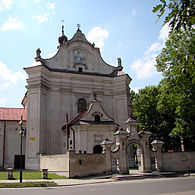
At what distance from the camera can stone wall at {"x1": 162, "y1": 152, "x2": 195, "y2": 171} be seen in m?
26.3

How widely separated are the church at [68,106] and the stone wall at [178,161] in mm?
7110

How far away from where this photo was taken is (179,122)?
91.2 ft

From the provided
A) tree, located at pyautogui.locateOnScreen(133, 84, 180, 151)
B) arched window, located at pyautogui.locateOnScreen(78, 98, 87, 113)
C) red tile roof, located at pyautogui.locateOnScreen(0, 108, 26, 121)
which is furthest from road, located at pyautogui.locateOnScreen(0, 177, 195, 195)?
tree, located at pyautogui.locateOnScreen(133, 84, 180, 151)

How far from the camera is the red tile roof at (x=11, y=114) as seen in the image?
32.9 m

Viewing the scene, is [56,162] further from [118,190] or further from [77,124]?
[118,190]

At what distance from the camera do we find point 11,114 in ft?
112

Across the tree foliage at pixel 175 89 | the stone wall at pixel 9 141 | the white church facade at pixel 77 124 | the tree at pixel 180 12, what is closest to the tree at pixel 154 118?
→ the tree foliage at pixel 175 89

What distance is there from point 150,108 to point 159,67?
48.9ft

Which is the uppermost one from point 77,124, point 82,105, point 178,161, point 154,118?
point 82,105

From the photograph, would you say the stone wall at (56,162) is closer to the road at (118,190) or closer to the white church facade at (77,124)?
the white church facade at (77,124)

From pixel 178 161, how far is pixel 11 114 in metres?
22.4

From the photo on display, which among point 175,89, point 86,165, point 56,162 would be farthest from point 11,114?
point 175,89

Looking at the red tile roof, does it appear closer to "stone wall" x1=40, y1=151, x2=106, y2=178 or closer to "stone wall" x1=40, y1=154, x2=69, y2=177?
"stone wall" x1=40, y1=154, x2=69, y2=177

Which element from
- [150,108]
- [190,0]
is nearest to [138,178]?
[190,0]
